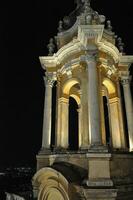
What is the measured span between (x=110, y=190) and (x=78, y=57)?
745 cm

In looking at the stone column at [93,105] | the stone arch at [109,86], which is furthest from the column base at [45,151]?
the stone arch at [109,86]

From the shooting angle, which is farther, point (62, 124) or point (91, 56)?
point (62, 124)

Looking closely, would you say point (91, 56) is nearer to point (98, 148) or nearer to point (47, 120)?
point (98, 148)

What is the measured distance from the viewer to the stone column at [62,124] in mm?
13297

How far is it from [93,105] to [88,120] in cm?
134

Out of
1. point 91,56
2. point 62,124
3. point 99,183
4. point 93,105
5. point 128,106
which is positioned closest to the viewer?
point 99,183

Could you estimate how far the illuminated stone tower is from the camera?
9781 millimetres

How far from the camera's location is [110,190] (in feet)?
30.0

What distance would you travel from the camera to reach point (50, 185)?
34.7 feet

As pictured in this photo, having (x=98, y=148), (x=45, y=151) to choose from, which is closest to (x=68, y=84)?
(x=45, y=151)

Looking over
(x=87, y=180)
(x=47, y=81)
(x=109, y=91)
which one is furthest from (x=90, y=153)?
(x=47, y=81)

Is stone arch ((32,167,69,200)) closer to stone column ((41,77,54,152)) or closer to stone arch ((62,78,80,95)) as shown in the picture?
stone column ((41,77,54,152))

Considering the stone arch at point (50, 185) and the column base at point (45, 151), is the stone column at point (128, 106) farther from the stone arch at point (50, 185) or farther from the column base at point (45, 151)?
the stone arch at point (50, 185)

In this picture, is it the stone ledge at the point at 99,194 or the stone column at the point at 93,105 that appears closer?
the stone ledge at the point at 99,194
